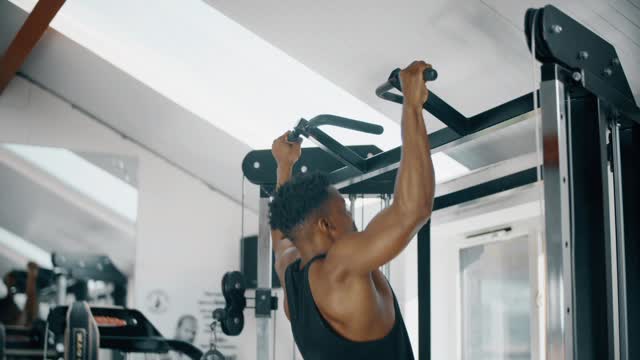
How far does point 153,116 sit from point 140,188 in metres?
0.79

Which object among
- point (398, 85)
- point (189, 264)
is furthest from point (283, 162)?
point (189, 264)

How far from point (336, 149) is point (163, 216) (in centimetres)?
356

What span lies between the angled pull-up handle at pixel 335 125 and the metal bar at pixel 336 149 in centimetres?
3

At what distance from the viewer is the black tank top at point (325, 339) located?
→ 181cm

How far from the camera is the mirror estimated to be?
219 inches

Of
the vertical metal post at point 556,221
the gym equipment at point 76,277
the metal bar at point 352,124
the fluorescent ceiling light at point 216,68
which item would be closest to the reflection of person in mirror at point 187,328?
the gym equipment at point 76,277

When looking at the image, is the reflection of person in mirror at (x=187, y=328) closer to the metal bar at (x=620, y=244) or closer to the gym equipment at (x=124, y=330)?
the gym equipment at (x=124, y=330)

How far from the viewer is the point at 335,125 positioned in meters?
2.30

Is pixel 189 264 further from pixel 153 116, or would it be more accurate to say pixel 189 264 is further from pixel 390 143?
pixel 390 143

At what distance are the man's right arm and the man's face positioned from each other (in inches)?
162

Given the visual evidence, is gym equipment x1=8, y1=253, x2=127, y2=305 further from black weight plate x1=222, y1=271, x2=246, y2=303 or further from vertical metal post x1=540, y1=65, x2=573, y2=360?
vertical metal post x1=540, y1=65, x2=573, y2=360

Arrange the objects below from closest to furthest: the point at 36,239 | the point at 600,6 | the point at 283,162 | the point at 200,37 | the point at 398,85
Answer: the point at 398,85 → the point at 600,6 → the point at 283,162 → the point at 200,37 → the point at 36,239

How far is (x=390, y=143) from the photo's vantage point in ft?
13.7

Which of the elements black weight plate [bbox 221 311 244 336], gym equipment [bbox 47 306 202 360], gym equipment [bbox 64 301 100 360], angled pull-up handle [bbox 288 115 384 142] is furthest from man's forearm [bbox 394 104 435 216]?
gym equipment [bbox 47 306 202 360]
